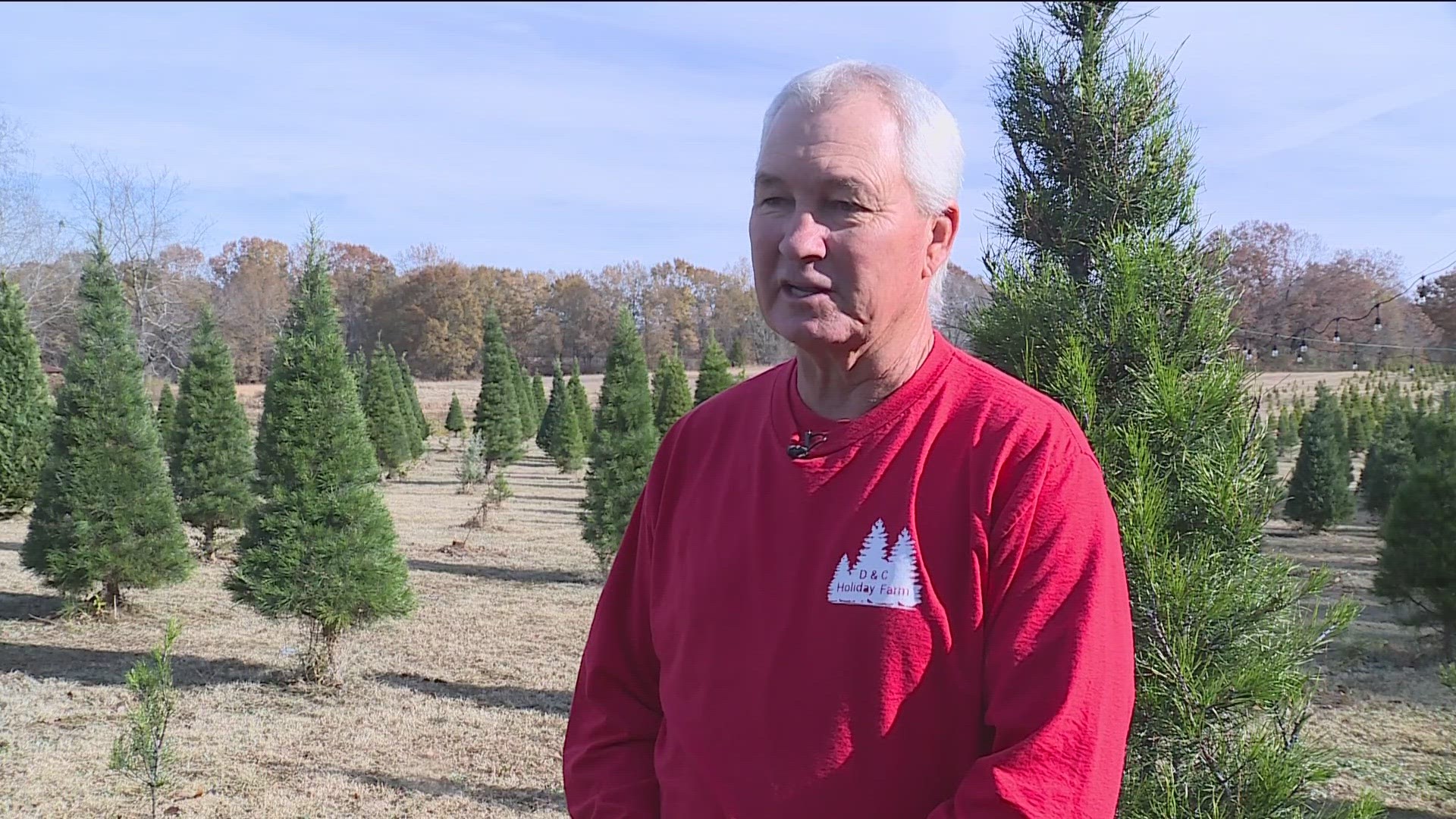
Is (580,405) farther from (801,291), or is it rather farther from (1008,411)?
(1008,411)

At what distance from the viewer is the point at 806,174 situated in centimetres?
163

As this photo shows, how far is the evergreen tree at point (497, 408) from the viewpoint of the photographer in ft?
90.6

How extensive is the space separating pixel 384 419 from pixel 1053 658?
999 inches

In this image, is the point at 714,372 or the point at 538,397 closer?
the point at 714,372

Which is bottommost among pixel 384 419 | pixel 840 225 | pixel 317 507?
pixel 317 507

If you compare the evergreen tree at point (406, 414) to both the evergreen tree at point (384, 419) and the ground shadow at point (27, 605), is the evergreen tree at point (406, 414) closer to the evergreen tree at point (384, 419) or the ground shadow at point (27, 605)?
the evergreen tree at point (384, 419)

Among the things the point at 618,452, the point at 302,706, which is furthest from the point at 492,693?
the point at 618,452

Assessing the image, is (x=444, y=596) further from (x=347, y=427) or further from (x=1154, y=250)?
(x=1154, y=250)

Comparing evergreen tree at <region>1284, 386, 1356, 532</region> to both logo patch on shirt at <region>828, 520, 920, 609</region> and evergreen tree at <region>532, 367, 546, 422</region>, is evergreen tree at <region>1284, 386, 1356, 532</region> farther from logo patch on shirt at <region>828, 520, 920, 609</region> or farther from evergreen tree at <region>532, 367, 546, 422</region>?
evergreen tree at <region>532, 367, 546, 422</region>

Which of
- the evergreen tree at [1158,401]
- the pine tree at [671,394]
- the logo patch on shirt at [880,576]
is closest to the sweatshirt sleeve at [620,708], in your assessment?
the logo patch on shirt at [880,576]

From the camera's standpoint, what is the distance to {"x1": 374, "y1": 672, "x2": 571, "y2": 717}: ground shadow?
8148 millimetres

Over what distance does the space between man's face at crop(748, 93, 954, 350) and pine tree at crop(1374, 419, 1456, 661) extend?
8.85 meters

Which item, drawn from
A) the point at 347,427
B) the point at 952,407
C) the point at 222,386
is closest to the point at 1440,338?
the point at 952,407

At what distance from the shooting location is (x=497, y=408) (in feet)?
90.8
